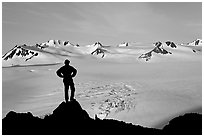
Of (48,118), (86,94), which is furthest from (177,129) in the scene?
(86,94)

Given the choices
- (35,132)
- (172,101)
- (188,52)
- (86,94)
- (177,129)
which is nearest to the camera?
(35,132)

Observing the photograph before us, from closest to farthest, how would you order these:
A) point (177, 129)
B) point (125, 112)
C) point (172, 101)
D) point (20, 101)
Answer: point (177, 129) < point (125, 112) < point (172, 101) < point (20, 101)

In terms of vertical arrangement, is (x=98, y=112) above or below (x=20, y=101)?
below

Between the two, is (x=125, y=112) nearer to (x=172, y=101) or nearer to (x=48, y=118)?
(x=172, y=101)

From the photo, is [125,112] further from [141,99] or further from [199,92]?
[199,92]

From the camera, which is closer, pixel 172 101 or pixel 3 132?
pixel 3 132

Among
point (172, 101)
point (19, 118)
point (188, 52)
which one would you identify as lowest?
point (19, 118)
